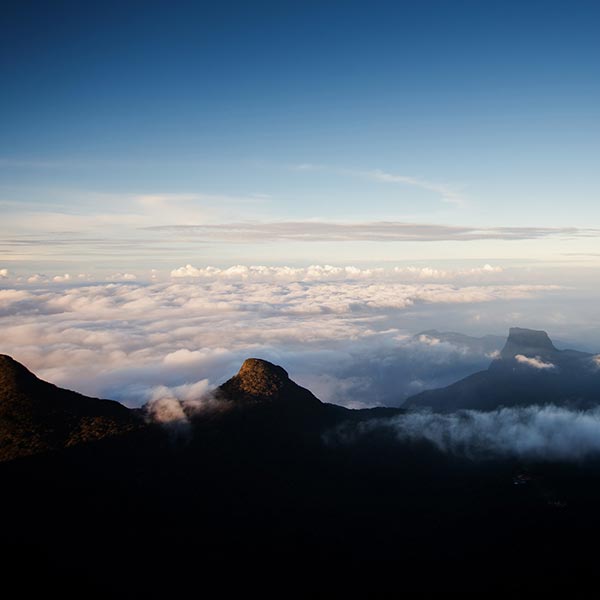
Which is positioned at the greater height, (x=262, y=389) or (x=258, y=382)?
(x=258, y=382)

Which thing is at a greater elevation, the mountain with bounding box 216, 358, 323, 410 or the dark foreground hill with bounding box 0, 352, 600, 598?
the mountain with bounding box 216, 358, 323, 410

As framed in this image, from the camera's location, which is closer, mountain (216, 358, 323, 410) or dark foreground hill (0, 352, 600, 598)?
dark foreground hill (0, 352, 600, 598)

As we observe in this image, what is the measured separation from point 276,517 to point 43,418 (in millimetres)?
66420

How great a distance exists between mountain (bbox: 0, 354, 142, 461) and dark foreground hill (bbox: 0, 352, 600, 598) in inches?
142

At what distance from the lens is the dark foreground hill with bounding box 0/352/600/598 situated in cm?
8325

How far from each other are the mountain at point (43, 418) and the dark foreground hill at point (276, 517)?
3612 millimetres

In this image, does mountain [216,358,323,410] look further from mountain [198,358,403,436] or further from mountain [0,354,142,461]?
mountain [0,354,142,461]

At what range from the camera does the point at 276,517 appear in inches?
4011

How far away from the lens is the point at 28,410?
111 metres

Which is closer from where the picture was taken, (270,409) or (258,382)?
(270,409)

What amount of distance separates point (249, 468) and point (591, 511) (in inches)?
3845

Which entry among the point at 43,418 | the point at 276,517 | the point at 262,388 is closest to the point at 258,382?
the point at 262,388

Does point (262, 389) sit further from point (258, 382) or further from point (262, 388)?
point (258, 382)

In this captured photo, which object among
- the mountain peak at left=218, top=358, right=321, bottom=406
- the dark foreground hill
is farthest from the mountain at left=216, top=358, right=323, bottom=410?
the dark foreground hill
